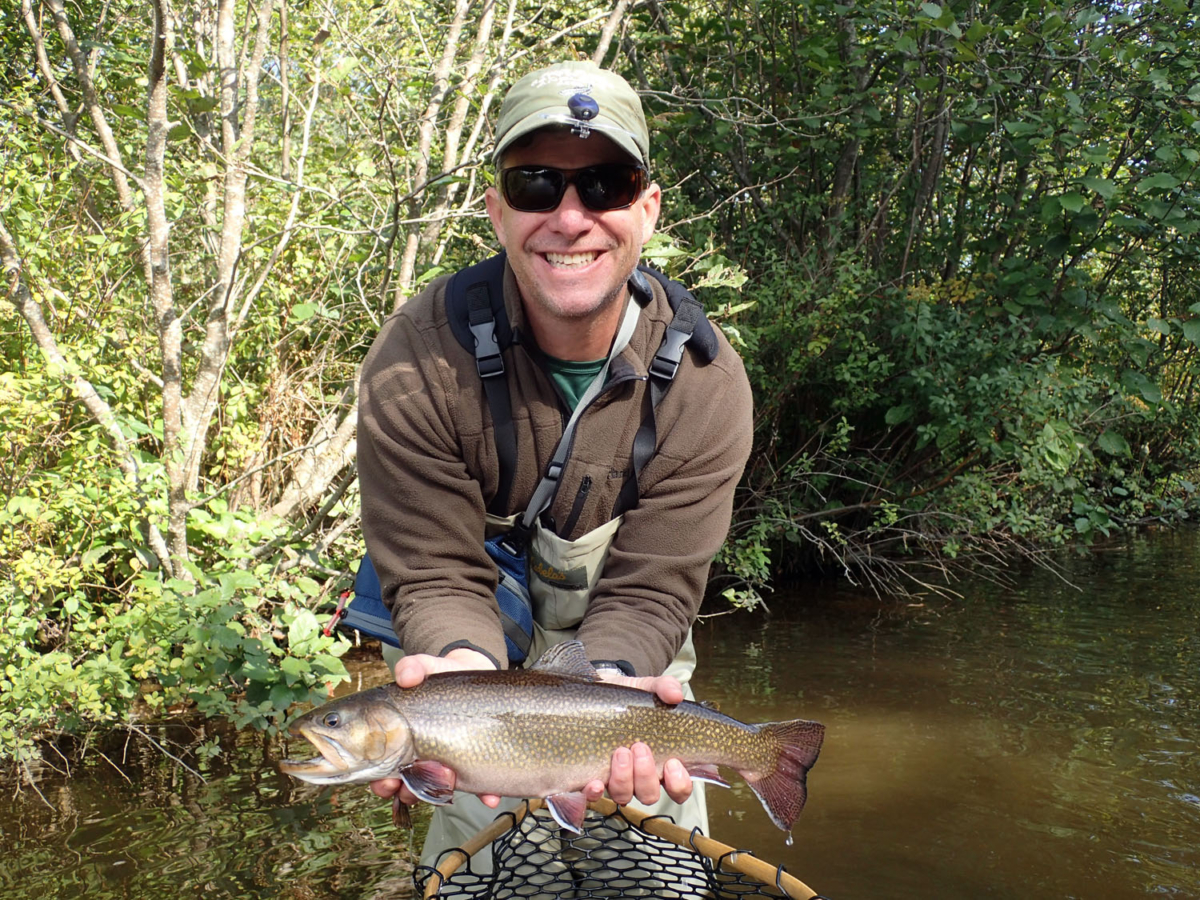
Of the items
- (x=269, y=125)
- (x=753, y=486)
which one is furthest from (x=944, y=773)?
(x=269, y=125)

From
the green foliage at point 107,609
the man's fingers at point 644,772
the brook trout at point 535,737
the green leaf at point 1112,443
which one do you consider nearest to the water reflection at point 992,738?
the green leaf at point 1112,443

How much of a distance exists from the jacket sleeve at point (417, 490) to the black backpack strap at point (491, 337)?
0.31ft

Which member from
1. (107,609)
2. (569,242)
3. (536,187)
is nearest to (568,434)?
(569,242)

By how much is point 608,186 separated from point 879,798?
3544mm

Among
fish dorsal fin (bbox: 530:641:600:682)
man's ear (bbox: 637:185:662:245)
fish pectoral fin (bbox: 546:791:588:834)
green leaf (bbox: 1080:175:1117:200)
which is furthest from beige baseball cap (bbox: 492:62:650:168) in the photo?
green leaf (bbox: 1080:175:1117:200)

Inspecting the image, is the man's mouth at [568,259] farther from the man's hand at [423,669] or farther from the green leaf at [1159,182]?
the green leaf at [1159,182]

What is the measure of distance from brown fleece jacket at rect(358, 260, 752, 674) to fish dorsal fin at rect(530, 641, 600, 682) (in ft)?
0.79

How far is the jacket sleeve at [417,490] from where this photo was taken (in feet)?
9.60

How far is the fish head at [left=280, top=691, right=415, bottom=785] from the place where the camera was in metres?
2.29

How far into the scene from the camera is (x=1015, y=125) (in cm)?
705

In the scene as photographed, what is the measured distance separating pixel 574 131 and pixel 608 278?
40 centimetres

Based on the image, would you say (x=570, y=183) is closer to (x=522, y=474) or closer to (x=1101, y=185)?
(x=522, y=474)

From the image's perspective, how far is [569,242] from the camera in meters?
2.90

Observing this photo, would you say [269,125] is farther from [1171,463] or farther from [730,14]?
[1171,463]
